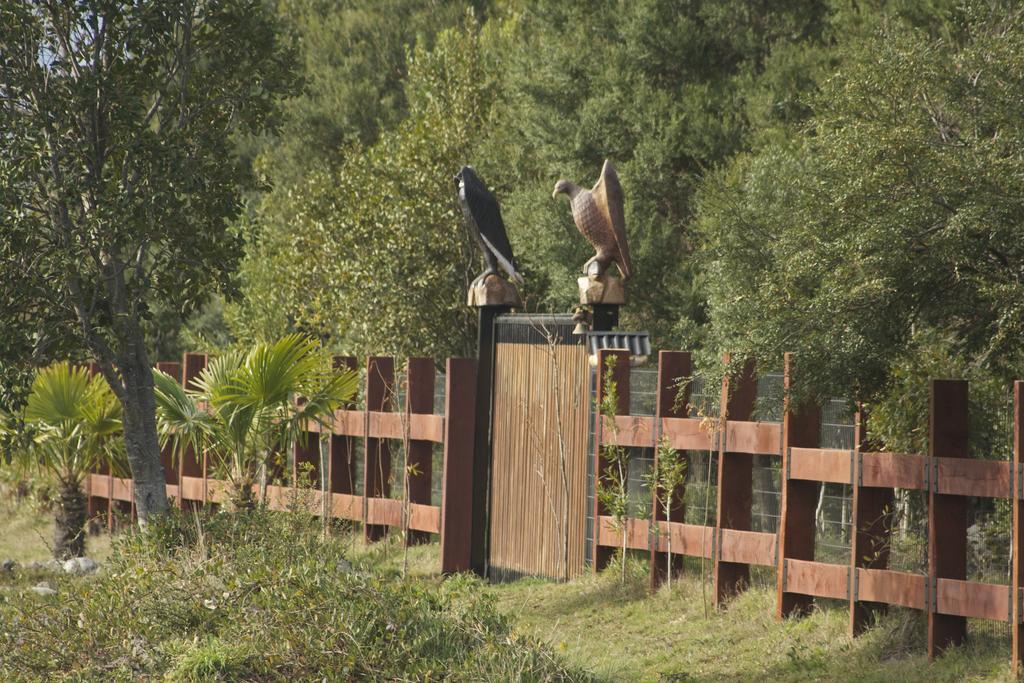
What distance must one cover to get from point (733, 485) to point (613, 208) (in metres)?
2.55

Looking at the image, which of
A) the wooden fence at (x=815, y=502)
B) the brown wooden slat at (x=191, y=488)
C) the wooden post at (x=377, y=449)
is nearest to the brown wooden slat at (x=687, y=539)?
the wooden fence at (x=815, y=502)

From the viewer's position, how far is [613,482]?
1037cm

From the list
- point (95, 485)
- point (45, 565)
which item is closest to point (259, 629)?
point (45, 565)

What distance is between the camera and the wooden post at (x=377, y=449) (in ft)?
40.5

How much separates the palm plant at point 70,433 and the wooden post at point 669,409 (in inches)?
242

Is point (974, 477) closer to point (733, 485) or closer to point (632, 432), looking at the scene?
point (733, 485)

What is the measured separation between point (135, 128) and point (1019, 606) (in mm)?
6726

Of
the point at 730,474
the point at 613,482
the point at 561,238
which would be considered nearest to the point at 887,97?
the point at 730,474

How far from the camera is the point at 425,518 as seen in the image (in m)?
11.8

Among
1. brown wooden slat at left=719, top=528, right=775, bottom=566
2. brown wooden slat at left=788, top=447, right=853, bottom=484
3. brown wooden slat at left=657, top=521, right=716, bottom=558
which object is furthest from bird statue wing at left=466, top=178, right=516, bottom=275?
brown wooden slat at left=788, top=447, right=853, bottom=484

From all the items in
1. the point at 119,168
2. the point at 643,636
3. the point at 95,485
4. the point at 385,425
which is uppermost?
the point at 119,168

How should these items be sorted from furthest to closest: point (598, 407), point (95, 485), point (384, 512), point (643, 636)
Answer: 1. point (95, 485)
2. point (384, 512)
3. point (598, 407)
4. point (643, 636)

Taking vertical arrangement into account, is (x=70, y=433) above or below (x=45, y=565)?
above

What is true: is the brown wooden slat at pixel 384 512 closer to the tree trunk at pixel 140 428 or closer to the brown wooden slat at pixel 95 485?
the tree trunk at pixel 140 428
